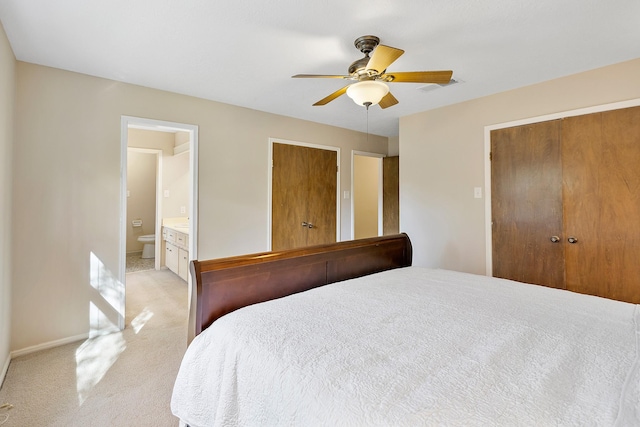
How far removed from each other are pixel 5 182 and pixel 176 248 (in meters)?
2.46

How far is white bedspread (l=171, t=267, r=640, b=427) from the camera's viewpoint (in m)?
0.80

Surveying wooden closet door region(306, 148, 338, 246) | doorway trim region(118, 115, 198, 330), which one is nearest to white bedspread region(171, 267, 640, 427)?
doorway trim region(118, 115, 198, 330)

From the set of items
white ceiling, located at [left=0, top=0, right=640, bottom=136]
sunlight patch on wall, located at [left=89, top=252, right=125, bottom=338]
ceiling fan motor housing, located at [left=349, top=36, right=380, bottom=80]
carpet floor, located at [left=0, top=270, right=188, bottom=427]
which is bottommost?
carpet floor, located at [left=0, top=270, right=188, bottom=427]

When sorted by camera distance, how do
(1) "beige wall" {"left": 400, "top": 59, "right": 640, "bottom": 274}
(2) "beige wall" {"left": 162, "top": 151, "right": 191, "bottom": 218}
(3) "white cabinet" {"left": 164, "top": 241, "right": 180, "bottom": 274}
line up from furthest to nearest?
(2) "beige wall" {"left": 162, "top": 151, "right": 191, "bottom": 218}
(3) "white cabinet" {"left": 164, "top": 241, "right": 180, "bottom": 274}
(1) "beige wall" {"left": 400, "top": 59, "right": 640, "bottom": 274}

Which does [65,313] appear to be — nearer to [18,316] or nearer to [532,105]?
[18,316]

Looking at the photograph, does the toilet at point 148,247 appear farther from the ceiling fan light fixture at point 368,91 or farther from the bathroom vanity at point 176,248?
the ceiling fan light fixture at point 368,91

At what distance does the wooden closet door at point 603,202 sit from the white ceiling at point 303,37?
522mm

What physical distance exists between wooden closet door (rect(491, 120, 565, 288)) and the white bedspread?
1.37 m

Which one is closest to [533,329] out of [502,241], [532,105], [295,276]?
[295,276]

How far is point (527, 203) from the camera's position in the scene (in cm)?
292

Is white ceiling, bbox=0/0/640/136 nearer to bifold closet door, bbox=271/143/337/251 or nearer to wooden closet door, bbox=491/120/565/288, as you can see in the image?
wooden closet door, bbox=491/120/565/288

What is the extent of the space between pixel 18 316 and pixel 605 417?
346 cm

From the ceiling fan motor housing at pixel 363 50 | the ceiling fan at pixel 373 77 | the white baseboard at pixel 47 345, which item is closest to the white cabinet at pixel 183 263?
the white baseboard at pixel 47 345

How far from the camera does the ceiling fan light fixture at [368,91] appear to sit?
1919mm
